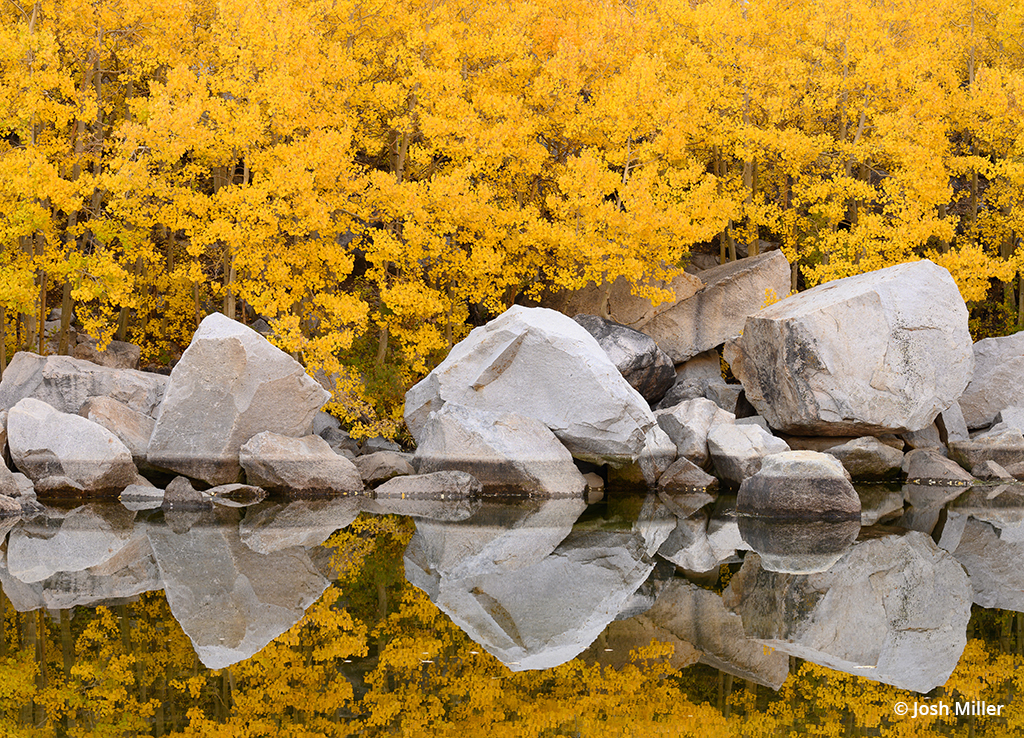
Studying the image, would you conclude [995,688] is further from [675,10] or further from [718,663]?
[675,10]

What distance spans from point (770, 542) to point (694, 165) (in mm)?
12572

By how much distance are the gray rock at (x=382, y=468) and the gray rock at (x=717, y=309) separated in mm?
8440

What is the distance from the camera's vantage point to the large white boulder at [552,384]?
18219mm

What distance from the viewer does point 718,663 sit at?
7.16m

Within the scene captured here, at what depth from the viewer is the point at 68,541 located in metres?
12.4

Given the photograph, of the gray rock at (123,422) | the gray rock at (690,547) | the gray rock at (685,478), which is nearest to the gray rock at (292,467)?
the gray rock at (123,422)

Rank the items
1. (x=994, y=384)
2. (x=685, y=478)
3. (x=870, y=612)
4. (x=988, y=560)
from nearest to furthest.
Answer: (x=870, y=612)
(x=988, y=560)
(x=685, y=478)
(x=994, y=384)

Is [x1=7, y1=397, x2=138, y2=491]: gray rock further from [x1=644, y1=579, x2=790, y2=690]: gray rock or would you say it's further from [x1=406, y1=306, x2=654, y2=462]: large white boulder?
[x1=644, y1=579, x2=790, y2=690]: gray rock

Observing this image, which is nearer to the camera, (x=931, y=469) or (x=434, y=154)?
(x=931, y=469)

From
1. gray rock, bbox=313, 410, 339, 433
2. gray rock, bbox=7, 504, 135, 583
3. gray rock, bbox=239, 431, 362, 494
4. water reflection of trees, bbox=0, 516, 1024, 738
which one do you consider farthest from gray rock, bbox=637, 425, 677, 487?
water reflection of trees, bbox=0, 516, 1024, 738

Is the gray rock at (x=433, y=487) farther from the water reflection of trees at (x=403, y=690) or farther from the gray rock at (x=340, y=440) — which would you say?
Result: the water reflection of trees at (x=403, y=690)

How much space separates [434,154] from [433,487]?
8645 millimetres

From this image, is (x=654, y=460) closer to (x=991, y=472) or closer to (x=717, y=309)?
(x=991, y=472)

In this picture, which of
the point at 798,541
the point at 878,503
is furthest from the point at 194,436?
the point at 878,503
